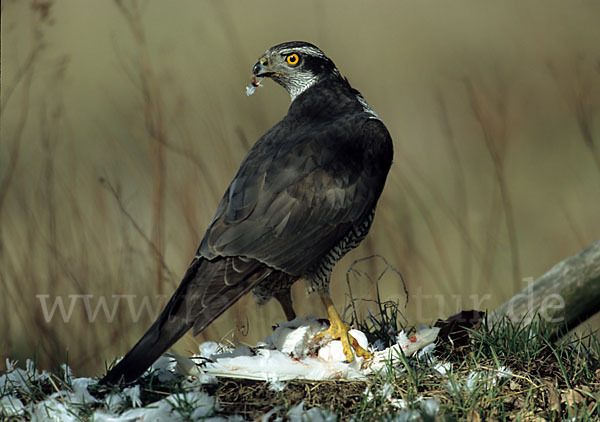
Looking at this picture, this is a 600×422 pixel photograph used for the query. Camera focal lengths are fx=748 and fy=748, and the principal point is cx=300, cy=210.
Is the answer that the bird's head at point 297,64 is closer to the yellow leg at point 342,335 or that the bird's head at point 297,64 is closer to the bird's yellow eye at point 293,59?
the bird's yellow eye at point 293,59

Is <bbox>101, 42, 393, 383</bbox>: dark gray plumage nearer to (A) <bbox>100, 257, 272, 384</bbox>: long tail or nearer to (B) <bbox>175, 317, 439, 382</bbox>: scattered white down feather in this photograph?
(A) <bbox>100, 257, 272, 384</bbox>: long tail

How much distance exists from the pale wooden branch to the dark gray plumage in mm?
1079

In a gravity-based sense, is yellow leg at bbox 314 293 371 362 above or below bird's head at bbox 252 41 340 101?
below

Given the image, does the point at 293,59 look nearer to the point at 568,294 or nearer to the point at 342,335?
the point at 342,335

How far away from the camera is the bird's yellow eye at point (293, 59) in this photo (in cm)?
412

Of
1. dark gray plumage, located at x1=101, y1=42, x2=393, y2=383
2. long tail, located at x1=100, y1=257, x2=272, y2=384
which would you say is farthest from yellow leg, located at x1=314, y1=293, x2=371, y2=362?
long tail, located at x1=100, y1=257, x2=272, y2=384

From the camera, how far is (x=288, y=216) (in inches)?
133

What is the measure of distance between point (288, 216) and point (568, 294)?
5.46 feet

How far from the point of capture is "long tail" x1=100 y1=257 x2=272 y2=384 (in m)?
2.83

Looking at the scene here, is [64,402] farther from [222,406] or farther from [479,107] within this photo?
[479,107]

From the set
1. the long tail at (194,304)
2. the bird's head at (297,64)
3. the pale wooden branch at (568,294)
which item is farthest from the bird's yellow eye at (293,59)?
the pale wooden branch at (568,294)

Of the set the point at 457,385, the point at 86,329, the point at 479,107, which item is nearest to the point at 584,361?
the point at 457,385

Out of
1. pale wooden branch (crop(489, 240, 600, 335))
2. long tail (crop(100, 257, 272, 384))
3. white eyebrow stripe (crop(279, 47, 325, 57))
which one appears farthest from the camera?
white eyebrow stripe (crop(279, 47, 325, 57))

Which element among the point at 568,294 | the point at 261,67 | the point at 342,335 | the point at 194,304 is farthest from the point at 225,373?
the point at 568,294
